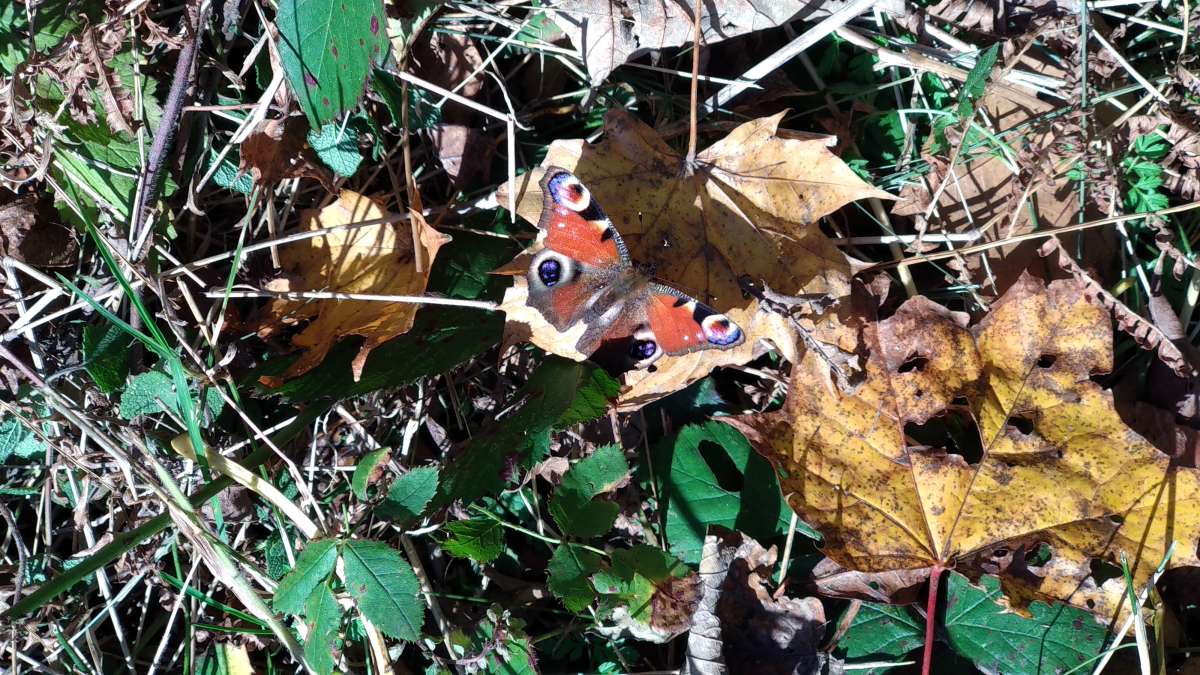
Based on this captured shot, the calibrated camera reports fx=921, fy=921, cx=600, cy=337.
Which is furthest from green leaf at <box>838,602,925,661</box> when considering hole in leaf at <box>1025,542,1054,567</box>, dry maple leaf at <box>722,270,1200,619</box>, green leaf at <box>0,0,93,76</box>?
green leaf at <box>0,0,93,76</box>

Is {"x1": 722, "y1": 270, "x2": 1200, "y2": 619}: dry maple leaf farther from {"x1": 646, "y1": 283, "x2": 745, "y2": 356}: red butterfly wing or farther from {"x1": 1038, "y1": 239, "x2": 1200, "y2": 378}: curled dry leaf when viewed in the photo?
{"x1": 646, "y1": 283, "x2": 745, "y2": 356}: red butterfly wing

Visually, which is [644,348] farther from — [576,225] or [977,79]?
[977,79]

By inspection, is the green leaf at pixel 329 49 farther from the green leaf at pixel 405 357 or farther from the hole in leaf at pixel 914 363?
the hole in leaf at pixel 914 363

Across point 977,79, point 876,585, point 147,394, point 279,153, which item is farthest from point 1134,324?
point 147,394

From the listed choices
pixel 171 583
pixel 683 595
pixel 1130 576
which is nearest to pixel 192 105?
pixel 171 583

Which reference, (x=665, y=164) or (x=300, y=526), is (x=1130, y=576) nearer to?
(x=665, y=164)

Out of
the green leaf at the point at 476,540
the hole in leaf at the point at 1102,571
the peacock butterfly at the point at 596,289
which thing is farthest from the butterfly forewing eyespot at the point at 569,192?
the hole in leaf at the point at 1102,571
